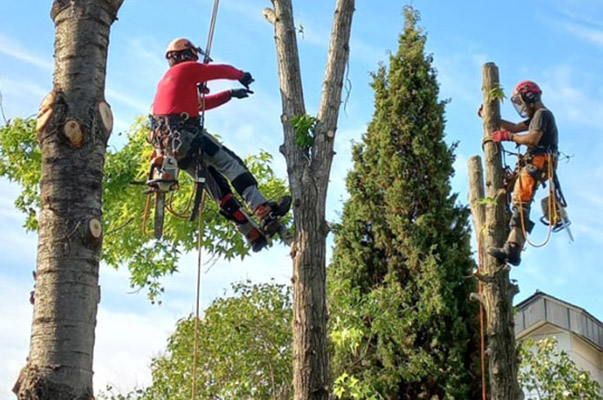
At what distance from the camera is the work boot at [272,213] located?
694cm

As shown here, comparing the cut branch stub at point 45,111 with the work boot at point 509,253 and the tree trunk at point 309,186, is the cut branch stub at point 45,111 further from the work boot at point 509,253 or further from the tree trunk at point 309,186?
the work boot at point 509,253

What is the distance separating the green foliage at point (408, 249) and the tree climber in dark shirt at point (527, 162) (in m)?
2.57

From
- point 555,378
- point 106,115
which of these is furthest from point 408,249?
point 106,115

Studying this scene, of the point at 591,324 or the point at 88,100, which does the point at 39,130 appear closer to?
the point at 88,100

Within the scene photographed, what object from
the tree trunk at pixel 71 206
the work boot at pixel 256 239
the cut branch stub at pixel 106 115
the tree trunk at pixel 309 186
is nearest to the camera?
the tree trunk at pixel 71 206

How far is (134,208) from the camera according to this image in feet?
36.8

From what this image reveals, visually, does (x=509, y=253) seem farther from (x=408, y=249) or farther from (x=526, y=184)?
(x=408, y=249)

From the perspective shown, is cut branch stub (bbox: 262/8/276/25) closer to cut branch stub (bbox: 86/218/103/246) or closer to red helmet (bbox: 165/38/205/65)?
red helmet (bbox: 165/38/205/65)

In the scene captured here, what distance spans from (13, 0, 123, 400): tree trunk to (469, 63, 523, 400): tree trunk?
4.30 metres

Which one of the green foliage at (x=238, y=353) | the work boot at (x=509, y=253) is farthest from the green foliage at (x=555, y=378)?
the work boot at (x=509, y=253)

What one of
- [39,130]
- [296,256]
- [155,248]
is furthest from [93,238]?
[155,248]

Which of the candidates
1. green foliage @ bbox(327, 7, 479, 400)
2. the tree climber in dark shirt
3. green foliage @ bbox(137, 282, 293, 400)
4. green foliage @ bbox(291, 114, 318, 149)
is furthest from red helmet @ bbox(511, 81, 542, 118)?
green foliage @ bbox(137, 282, 293, 400)

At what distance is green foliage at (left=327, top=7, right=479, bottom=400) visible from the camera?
11570 millimetres

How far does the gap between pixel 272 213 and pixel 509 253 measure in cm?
221
